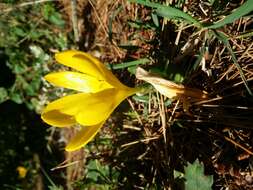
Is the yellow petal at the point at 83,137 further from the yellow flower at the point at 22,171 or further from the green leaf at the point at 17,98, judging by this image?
the yellow flower at the point at 22,171

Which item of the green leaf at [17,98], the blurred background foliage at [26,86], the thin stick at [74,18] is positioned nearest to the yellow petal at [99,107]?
the thin stick at [74,18]

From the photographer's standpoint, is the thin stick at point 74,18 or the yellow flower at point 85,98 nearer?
the yellow flower at point 85,98

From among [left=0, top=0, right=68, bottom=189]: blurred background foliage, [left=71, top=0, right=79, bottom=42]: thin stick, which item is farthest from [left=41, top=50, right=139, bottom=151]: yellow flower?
[left=0, top=0, right=68, bottom=189]: blurred background foliage

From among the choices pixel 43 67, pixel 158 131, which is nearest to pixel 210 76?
pixel 158 131

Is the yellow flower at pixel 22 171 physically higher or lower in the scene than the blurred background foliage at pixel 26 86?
lower

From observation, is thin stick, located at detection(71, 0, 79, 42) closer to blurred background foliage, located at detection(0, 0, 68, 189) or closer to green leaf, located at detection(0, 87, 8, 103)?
blurred background foliage, located at detection(0, 0, 68, 189)

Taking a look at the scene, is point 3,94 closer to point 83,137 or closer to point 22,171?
point 22,171

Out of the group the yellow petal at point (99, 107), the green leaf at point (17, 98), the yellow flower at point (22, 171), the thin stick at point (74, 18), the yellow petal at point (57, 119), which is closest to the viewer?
the yellow petal at point (99, 107)
